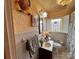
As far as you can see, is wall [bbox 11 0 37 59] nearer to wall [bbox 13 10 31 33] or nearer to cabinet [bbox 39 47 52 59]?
wall [bbox 13 10 31 33]

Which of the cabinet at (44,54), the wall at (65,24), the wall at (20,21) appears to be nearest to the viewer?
the wall at (20,21)

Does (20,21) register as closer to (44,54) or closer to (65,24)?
(65,24)

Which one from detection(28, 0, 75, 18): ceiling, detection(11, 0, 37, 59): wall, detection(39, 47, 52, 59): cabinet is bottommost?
detection(39, 47, 52, 59): cabinet

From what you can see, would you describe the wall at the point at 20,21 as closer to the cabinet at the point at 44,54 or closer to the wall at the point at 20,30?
the wall at the point at 20,30

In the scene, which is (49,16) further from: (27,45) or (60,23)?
(27,45)

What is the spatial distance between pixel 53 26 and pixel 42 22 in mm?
256

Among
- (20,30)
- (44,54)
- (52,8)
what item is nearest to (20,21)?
(20,30)

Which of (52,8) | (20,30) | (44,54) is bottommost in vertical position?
(44,54)

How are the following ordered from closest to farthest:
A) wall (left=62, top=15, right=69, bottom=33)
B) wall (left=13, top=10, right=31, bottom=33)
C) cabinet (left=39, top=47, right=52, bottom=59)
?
wall (left=13, top=10, right=31, bottom=33)
wall (left=62, top=15, right=69, bottom=33)
cabinet (left=39, top=47, right=52, bottom=59)

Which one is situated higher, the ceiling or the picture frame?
the ceiling

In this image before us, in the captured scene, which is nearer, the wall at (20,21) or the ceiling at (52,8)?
the wall at (20,21)

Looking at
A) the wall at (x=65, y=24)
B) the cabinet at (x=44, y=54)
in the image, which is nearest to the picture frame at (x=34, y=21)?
the cabinet at (x=44, y=54)

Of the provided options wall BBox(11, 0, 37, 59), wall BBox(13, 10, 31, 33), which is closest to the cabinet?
wall BBox(11, 0, 37, 59)
